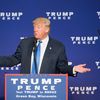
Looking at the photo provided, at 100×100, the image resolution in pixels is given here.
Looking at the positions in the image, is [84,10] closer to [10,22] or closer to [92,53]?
[92,53]

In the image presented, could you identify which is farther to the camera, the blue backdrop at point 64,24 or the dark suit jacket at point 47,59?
the blue backdrop at point 64,24

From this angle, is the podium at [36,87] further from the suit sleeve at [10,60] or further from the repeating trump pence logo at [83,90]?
the repeating trump pence logo at [83,90]

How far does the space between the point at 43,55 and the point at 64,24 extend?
1.44 metres

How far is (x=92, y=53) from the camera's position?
4.32 m

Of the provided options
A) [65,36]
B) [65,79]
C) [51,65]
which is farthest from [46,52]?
[65,36]

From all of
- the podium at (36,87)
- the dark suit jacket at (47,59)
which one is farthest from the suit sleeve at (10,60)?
the podium at (36,87)

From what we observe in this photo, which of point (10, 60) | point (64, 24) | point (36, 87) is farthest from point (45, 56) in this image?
point (64, 24)

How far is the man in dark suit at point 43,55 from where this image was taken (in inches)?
114

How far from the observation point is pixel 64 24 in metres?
4.31

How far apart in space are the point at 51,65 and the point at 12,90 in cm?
69

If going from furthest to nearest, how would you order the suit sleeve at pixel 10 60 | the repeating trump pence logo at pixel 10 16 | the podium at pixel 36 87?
the repeating trump pence logo at pixel 10 16 < the suit sleeve at pixel 10 60 < the podium at pixel 36 87

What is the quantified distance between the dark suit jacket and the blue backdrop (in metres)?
1.24

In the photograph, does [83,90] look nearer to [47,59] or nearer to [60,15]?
[60,15]

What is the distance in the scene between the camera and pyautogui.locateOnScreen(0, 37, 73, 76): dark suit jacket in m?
2.94
